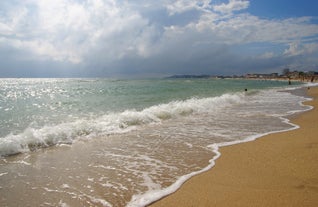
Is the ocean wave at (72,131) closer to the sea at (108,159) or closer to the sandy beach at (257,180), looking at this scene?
the sea at (108,159)

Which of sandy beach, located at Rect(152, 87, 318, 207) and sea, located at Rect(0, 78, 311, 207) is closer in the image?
sandy beach, located at Rect(152, 87, 318, 207)

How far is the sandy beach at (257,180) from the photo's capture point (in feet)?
14.1

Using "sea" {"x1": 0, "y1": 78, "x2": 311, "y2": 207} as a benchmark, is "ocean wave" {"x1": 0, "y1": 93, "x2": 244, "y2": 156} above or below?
above

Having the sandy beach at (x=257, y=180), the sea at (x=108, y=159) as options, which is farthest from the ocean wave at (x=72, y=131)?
the sandy beach at (x=257, y=180)

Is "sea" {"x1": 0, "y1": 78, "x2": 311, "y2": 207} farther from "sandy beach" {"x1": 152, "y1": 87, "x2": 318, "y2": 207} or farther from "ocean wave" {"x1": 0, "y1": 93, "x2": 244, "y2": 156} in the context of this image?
"sandy beach" {"x1": 152, "y1": 87, "x2": 318, "y2": 207}

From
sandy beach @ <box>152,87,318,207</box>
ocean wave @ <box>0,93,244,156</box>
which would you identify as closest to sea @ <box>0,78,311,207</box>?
ocean wave @ <box>0,93,244,156</box>

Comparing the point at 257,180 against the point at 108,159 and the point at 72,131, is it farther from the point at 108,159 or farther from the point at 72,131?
the point at 72,131

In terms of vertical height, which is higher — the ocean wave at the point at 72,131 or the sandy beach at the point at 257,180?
the ocean wave at the point at 72,131

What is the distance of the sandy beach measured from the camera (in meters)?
4.31

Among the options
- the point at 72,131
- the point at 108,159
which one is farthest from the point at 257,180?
the point at 72,131

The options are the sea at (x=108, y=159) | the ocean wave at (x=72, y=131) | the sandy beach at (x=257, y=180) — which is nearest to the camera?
the sandy beach at (x=257, y=180)

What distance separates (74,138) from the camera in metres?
9.46

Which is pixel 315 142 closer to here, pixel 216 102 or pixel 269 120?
pixel 269 120

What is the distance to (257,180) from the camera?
5.13m
